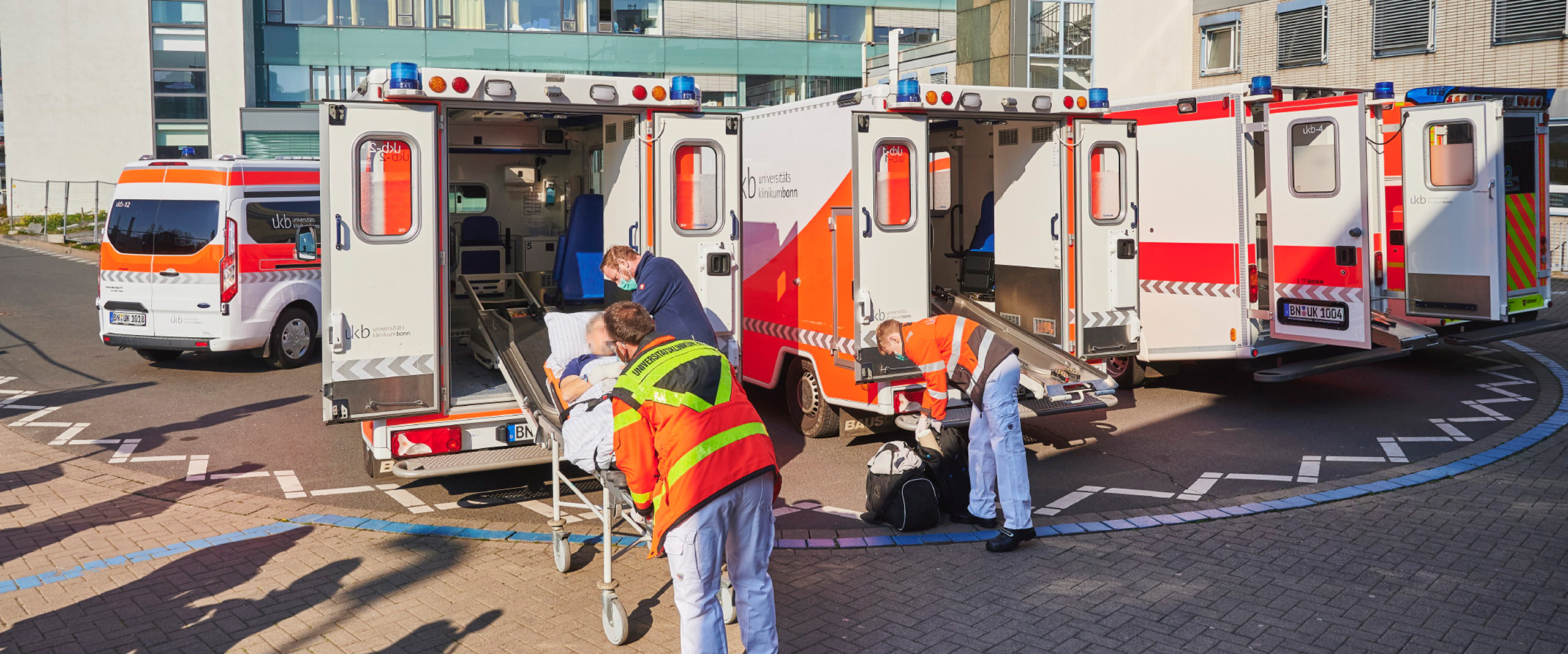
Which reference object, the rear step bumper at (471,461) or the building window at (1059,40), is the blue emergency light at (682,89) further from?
the building window at (1059,40)

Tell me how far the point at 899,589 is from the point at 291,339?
992 centimetres

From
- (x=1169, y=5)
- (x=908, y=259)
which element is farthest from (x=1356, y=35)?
(x=908, y=259)

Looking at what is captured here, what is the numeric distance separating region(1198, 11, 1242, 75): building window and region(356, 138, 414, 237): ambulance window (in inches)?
842

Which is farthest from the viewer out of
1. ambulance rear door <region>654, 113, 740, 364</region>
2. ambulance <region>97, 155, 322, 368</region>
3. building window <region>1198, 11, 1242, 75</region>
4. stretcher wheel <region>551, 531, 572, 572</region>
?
building window <region>1198, 11, 1242, 75</region>

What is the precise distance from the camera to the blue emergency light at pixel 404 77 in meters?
7.01

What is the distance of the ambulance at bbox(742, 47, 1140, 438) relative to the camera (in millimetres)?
8891

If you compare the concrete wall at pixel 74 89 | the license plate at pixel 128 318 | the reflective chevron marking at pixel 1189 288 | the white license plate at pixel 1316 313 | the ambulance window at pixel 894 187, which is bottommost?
the white license plate at pixel 1316 313

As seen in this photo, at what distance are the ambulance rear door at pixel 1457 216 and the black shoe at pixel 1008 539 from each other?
22.2ft

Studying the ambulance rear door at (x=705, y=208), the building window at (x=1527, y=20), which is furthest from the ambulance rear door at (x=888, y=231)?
the building window at (x=1527, y=20)

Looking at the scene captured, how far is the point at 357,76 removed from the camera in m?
33.7

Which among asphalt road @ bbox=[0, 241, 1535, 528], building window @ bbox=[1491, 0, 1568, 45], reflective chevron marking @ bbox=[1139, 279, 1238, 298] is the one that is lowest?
asphalt road @ bbox=[0, 241, 1535, 528]

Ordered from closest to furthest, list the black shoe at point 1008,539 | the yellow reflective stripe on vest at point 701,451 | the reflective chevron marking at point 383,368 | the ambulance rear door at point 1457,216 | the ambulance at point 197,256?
the yellow reflective stripe on vest at point 701,451
the black shoe at point 1008,539
the reflective chevron marking at point 383,368
the ambulance rear door at point 1457,216
the ambulance at point 197,256

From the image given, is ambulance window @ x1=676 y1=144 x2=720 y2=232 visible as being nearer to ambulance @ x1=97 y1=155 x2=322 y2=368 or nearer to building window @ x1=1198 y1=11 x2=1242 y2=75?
ambulance @ x1=97 y1=155 x2=322 y2=368

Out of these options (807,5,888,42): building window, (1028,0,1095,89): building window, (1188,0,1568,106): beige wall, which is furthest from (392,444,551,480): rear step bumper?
(807,5,888,42): building window
